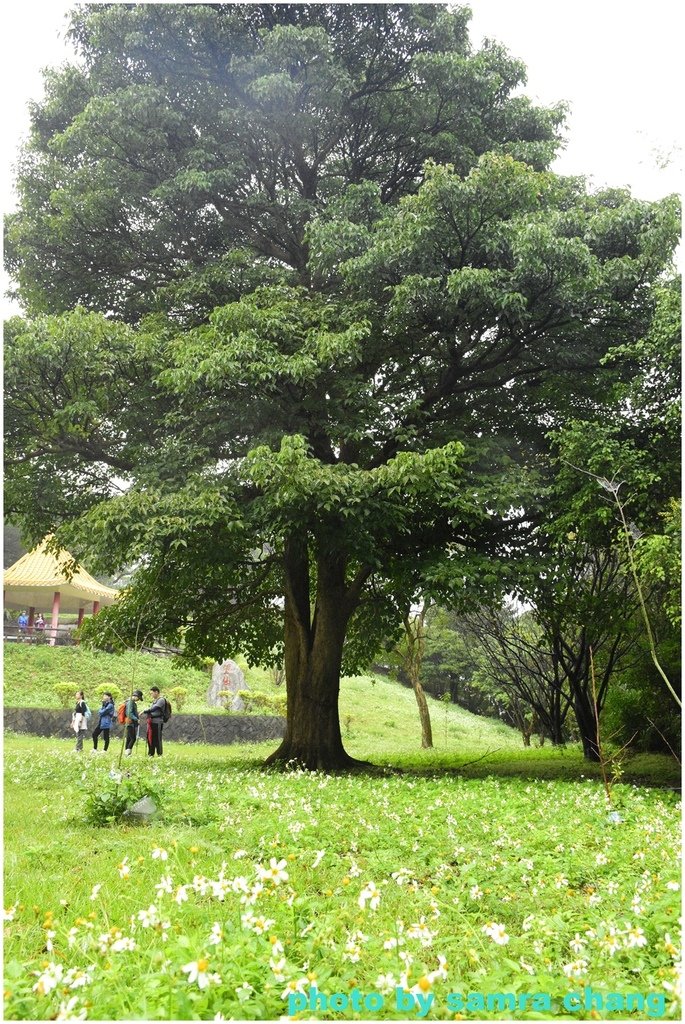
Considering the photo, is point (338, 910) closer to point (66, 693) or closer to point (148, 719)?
point (148, 719)

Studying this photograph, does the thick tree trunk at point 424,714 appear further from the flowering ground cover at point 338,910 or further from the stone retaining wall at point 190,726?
the flowering ground cover at point 338,910

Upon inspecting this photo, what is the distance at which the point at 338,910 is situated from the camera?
13.9 feet

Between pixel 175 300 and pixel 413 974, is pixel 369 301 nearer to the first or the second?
pixel 175 300

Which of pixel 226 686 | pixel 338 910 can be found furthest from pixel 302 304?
pixel 226 686

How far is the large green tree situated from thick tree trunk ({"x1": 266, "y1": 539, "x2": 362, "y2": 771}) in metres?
0.05

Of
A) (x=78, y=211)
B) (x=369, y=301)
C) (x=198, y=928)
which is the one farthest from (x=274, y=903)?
(x=78, y=211)

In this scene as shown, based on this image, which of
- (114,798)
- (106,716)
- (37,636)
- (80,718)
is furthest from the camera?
(37,636)

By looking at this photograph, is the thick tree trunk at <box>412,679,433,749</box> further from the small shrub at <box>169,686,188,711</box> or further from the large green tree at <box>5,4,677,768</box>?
the large green tree at <box>5,4,677,768</box>

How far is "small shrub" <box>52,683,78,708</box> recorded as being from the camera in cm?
2336

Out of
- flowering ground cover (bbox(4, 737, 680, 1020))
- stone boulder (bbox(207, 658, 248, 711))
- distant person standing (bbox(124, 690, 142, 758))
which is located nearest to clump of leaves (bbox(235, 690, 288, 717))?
stone boulder (bbox(207, 658, 248, 711))

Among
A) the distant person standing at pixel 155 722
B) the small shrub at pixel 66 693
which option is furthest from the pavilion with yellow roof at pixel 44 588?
the distant person standing at pixel 155 722

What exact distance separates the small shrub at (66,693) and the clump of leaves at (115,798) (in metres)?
17.7

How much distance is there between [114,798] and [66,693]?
720 inches

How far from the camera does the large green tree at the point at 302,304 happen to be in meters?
10.4
